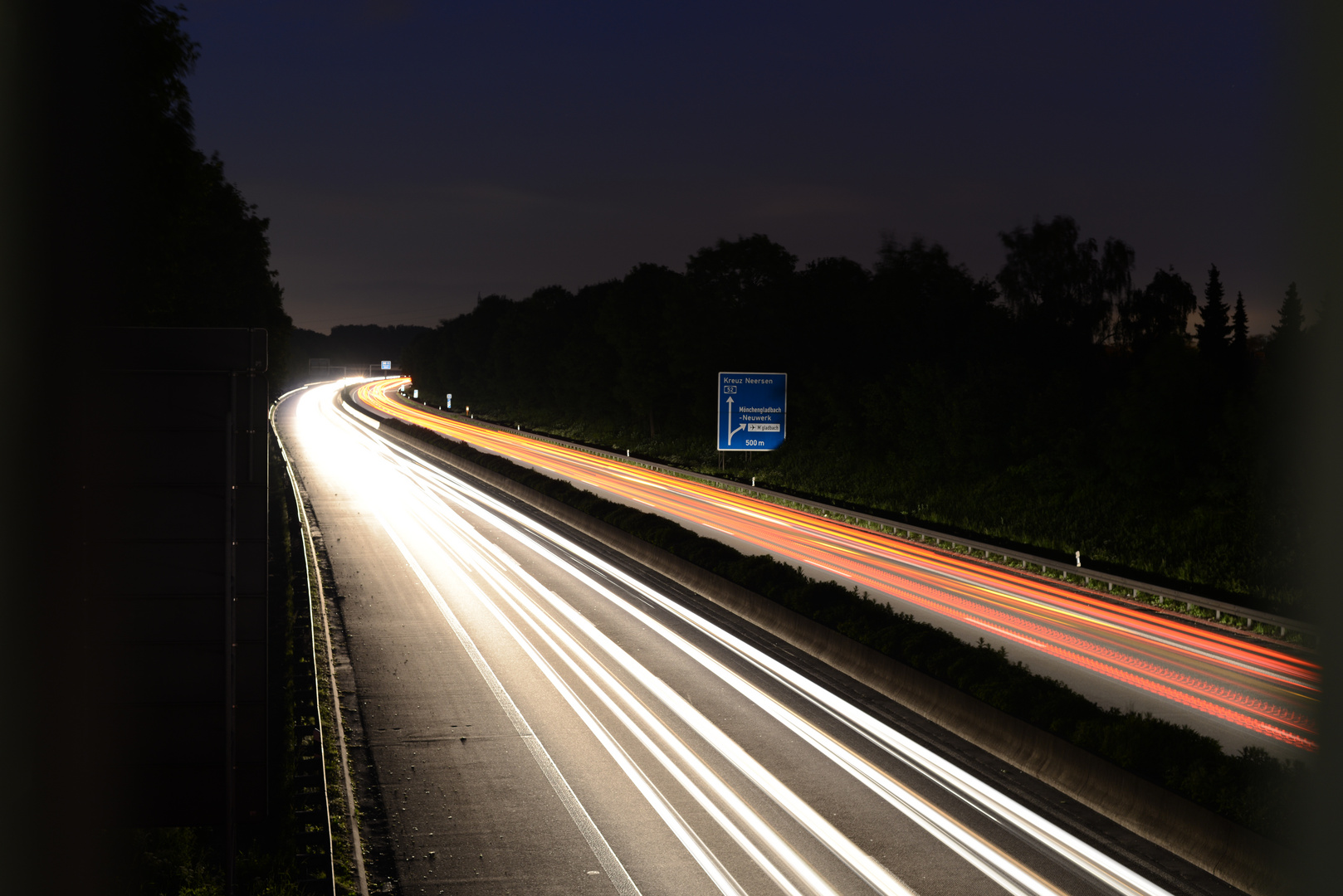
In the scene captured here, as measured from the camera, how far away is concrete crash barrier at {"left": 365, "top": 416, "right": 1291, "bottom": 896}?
10.7 meters

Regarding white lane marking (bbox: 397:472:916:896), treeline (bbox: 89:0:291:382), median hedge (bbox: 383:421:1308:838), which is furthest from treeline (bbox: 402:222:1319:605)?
treeline (bbox: 89:0:291:382)

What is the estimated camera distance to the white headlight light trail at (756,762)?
37.2 feet

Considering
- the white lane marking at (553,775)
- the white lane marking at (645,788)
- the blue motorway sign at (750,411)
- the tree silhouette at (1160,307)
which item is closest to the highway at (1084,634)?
the blue motorway sign at (750,411)

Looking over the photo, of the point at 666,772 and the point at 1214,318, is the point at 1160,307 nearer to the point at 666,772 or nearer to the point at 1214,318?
the point at 1214,318

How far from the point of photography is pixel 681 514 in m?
43.9

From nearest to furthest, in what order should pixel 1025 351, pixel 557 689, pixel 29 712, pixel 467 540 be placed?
pixel 29 712 < pixel 557 689 < pixel 467 540 < pixel 1025 351

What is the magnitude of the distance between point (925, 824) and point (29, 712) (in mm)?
10074

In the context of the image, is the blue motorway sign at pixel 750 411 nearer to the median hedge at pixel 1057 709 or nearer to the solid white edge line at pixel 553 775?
the median hedge at pixel 1057 709

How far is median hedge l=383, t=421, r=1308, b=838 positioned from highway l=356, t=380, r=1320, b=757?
1831 mm

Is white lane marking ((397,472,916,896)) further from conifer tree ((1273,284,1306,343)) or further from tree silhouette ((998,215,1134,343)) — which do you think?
tree silhouette ((998,215,1134,343))

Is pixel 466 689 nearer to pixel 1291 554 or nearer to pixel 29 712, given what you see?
pixel 29 712

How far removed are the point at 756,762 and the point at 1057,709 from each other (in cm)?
465

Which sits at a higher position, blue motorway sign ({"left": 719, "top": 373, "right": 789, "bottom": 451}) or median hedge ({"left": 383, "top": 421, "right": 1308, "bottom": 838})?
blue motorway sign ({"left": 719, "top": 373, "right": 789, "bottom": 451})

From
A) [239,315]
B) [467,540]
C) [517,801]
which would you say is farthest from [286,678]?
[239,315]
